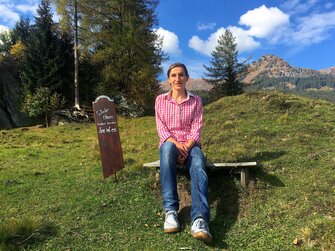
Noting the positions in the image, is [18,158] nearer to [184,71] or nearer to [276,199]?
[184,71]

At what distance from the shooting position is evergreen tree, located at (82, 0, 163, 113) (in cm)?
2873

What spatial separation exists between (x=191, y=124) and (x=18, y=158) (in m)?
7.56

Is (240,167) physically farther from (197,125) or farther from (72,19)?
(72,19)

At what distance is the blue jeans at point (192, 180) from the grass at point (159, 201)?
0.40m

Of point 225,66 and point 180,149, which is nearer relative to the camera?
point 180,149

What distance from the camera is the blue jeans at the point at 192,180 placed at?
486 cm

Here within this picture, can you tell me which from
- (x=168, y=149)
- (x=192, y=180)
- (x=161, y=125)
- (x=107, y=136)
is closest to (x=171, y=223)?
(x=192, y=180)

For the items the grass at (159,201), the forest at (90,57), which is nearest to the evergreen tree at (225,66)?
the forest at (90,57)

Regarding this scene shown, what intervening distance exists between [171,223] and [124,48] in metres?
25.5

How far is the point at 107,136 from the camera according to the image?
7555 mm

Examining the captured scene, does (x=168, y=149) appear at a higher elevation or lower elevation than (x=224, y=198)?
higher

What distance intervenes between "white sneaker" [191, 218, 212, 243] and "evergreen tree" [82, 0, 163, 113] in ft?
80.2

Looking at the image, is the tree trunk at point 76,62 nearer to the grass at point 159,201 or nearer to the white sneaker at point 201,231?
the grass at point 159,201

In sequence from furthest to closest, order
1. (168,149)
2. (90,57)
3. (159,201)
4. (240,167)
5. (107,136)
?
1. (90,57)
2. (107,136)
3. (240,167)
4. (159,201)
5. (168,149)
